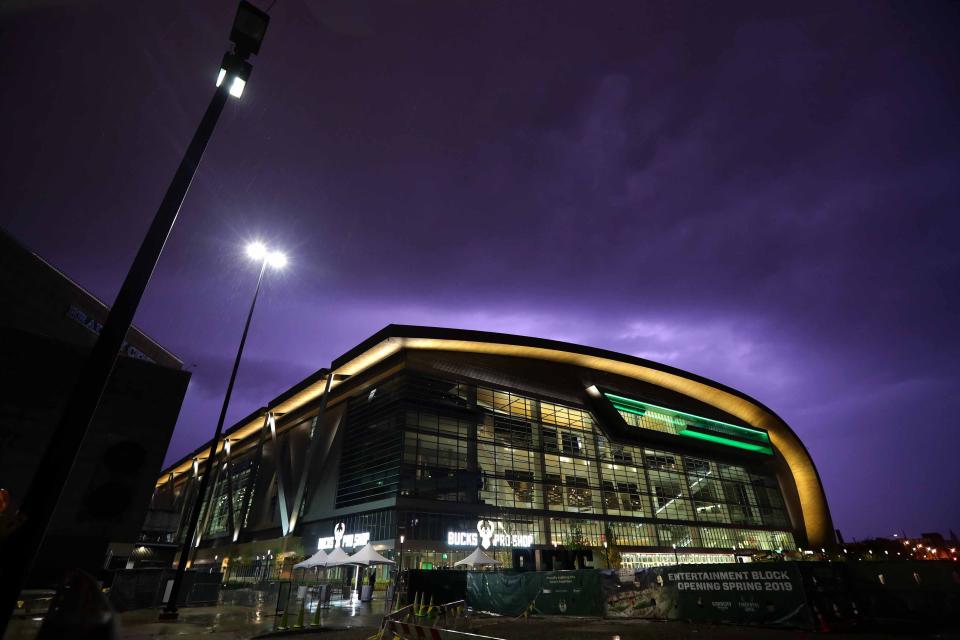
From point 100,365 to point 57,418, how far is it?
4180 centimetres

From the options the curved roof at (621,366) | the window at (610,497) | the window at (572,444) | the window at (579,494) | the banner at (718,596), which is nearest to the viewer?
the banner at (718,596)

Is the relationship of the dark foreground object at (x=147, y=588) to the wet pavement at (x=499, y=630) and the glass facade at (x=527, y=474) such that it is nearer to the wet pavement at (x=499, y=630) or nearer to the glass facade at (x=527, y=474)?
the wet pavement at (x=499, y=630)

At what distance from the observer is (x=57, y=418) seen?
35.3 meters

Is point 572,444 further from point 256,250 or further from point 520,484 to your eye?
point 256,250

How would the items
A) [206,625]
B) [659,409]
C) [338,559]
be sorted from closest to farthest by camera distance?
[206,625] < [338,559] < [659,409]

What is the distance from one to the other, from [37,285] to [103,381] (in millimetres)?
47833

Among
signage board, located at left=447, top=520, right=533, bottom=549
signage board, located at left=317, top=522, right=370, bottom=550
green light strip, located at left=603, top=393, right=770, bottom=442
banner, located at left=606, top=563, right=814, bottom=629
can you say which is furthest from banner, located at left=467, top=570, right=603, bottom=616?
green light strip, located at left=603, top=393, right=770, bottom=442

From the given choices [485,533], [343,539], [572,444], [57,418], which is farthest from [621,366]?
[57,418]

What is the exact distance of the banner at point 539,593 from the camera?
18734 millimetres

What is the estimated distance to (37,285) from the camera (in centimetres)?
3922

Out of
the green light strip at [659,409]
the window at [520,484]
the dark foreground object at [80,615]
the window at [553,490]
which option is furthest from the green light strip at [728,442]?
the dark foreground object at [80,615]

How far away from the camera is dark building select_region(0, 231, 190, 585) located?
30.5 meters

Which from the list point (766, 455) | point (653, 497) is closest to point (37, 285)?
point (653, 497)

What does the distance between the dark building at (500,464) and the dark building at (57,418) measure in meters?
16.4
